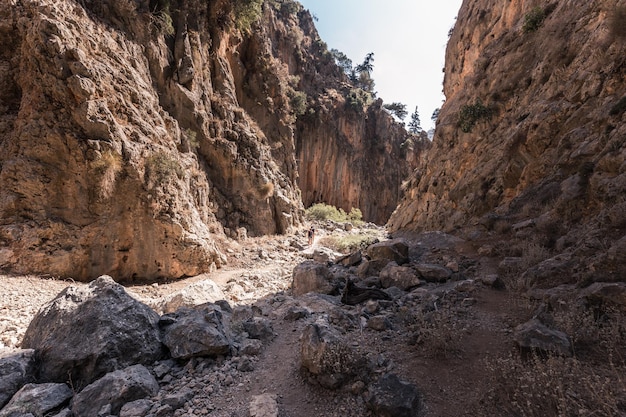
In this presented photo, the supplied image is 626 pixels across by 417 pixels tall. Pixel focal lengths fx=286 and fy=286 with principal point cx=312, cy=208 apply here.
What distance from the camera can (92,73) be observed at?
8.95 metres

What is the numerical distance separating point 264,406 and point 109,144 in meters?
9.12

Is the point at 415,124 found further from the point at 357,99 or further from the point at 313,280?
the point at 313,280

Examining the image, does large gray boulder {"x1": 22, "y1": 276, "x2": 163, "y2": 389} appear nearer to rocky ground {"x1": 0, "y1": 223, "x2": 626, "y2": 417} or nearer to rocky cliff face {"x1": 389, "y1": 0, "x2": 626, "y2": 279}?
rocky ground {"x1": 0, "y1": 223, "x2": 626, "y2": 417}

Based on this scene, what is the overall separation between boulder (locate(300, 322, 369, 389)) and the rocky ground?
0.03m

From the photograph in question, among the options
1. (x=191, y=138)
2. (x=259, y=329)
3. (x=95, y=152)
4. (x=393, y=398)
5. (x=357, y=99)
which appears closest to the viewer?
(x=393, y=398)

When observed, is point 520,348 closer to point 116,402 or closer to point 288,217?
point 116,402

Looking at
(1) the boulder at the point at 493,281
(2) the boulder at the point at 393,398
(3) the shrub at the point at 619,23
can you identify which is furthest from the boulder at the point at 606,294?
(3) the shrub at the point at 619,23

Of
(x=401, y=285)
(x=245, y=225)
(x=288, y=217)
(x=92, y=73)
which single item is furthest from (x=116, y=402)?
(x=288, y=217)

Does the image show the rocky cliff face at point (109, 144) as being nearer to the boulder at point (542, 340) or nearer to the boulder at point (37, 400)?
the boulder at point (37, 400)

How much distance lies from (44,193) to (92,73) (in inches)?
156

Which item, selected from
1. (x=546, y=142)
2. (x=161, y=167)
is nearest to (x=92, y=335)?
(x=161, y=167)

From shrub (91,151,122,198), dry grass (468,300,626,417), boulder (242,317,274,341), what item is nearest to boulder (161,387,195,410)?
boulder (242,317,274,341)

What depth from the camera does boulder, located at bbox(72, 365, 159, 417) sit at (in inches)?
111

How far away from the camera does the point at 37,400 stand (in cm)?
281
